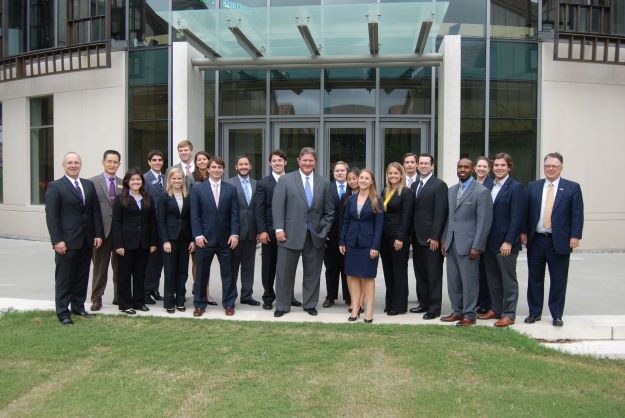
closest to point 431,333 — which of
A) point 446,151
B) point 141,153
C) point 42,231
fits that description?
point 446,151

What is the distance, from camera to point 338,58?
1224cm

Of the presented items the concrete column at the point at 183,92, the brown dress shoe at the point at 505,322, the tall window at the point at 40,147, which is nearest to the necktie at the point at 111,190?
the brown dress shoe at the point at 505,322

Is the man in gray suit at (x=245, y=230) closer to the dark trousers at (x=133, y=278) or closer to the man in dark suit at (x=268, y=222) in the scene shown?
the man in dark suit at (x=268, y=222)

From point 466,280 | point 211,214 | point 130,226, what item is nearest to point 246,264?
point 211,214

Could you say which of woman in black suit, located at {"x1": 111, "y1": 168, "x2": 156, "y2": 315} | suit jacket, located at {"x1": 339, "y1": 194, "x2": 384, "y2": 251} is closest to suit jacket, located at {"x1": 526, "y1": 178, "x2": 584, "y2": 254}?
suit jacket, located at {"x1": 339, "y1": 194, "x2": 384, "y2": 251}

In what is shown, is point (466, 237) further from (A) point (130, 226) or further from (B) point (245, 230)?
(A) point (130, 226)

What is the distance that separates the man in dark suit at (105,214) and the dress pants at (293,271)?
6.73 feet

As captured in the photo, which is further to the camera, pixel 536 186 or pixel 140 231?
pixel 140 231

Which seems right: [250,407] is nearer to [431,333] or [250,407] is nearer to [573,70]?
[431,333]

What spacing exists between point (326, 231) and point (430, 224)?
1207 mm

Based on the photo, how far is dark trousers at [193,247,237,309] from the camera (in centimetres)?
667

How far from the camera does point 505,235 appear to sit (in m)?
6.14

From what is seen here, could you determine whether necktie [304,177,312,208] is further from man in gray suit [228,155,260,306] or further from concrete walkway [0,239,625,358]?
concrete walkway [0,239,625,358]

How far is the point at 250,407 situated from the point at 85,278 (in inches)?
125
